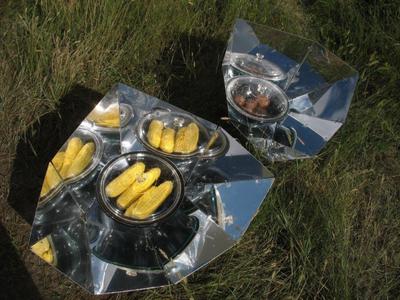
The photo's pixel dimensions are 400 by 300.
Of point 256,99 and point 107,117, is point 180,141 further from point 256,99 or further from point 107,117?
point 256,99

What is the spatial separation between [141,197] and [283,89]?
1.62m

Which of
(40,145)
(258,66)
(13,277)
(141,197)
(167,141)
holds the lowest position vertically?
(13,277)

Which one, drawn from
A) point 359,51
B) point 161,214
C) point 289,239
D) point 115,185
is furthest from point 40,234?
point 359,51

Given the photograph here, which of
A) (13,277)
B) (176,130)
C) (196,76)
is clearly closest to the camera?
(13,277)

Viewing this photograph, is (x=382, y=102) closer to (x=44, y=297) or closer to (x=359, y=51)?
(x=359, y=51)

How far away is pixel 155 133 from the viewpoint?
9.05 ft

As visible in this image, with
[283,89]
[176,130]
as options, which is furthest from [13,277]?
[283,89]

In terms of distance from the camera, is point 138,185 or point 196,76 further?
point 196,76

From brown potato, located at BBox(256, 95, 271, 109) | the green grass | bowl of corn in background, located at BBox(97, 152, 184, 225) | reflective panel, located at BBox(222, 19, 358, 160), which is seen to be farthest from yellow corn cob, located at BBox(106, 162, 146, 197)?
brown potato, located at BBox(256, 95, 271, 109)

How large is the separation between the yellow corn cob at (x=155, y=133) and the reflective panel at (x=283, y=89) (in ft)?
1.86

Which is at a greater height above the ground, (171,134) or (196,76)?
(171,134)

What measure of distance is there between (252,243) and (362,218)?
841mm

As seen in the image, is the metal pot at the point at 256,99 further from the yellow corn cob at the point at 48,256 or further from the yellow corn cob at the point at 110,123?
the yellow corn cob at the point at 48,256

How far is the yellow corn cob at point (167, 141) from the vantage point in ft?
8.94
